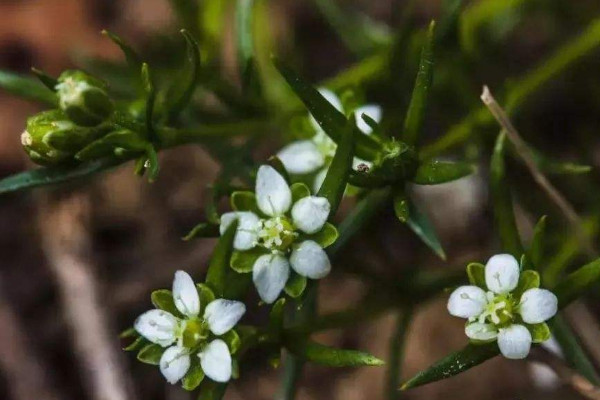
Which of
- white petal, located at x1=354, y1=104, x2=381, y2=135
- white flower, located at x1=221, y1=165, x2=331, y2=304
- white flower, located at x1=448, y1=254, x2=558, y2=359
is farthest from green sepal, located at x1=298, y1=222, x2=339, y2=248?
white petal, located at x1=354, y1=104, x2=381, y2=135

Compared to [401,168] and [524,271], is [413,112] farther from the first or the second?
[524,271]

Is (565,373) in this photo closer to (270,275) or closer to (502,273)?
(502,273)

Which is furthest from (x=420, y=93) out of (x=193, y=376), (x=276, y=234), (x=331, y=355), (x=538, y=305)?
(x=193, y=376)

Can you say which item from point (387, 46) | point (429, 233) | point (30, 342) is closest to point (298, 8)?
point (387, 46)

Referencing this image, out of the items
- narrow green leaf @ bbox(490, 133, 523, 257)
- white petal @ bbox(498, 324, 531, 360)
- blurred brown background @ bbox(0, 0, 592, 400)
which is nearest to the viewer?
white petal @ bbox(498, 324, 531, 360)

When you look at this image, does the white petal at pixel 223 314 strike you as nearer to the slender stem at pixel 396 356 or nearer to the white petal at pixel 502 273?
the white petal at pixel 502 273

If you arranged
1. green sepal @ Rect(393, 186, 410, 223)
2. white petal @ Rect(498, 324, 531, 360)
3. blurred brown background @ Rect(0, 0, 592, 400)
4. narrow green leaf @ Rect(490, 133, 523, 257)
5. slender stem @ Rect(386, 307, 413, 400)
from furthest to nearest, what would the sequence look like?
blurred brown background @ Rect(0, 0, 592, 400) < slender stem @ Rect(386, 307, 413, 400) < narrow green leaf @ Rect(490, 133, 523, 257) < green sepal @ Rect(393, 186, 410, 223) < white petal @ Rect(498, 324, 531, 360)

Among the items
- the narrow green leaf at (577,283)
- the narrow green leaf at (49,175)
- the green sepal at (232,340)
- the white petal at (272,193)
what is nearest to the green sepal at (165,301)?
the green sepal at (232,340)

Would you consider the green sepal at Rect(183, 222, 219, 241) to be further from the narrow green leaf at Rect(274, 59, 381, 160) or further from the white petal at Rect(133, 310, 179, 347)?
the narrow green leaf at Rect(274, 59, 381, 160)
